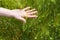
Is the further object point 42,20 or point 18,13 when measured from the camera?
point 42,20

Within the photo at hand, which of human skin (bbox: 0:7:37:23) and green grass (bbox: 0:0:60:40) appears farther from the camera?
green grass (bbox: 0:0:60:40)

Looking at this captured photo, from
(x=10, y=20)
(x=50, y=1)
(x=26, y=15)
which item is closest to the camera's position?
(x=26, y=15)

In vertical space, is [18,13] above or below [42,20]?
above

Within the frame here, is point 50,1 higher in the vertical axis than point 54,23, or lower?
higher

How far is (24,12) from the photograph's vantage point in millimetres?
1624

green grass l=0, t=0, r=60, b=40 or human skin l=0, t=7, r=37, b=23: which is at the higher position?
human skin l=0, t=7, r=37, b=23

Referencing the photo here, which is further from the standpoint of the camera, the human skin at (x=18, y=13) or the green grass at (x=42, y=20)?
the green grass at (x=42, y=20)

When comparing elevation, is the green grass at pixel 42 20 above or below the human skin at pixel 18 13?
below

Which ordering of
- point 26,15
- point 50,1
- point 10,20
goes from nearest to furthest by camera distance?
point 26,15 → point 50,1 → point 10,20

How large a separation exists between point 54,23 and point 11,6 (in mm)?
439

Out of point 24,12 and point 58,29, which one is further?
point 58,29

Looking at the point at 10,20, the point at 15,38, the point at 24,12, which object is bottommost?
the point at 15,38

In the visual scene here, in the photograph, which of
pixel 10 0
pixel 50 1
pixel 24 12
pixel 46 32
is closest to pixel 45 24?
pixel 46 32

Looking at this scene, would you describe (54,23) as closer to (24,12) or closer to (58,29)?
(58,29)
